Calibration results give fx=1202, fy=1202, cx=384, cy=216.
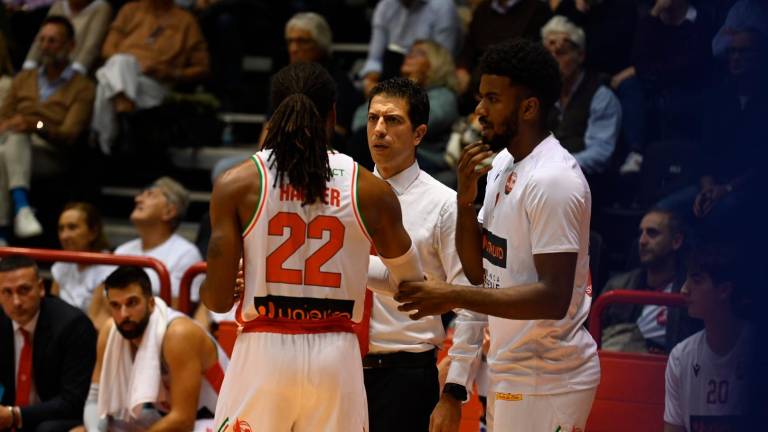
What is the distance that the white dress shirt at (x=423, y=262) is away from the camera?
4840 millimetres

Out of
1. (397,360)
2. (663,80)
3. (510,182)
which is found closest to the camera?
(510,182)

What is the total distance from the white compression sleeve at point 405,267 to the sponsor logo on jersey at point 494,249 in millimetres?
296

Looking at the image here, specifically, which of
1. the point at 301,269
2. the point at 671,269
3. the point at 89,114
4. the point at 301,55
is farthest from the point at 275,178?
the point at 89,114

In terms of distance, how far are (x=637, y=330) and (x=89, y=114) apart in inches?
200

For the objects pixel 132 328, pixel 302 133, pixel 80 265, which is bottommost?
pixel 132 328

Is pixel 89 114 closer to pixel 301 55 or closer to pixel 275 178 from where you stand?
pixel 301 55

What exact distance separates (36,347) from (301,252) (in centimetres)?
337

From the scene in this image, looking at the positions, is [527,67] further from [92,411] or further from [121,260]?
[92,411]

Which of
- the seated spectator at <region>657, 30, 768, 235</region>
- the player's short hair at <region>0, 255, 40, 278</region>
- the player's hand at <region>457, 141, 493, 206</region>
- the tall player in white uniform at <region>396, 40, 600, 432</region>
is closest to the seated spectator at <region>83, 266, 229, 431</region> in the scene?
the player's short hair at <region>0, 255, 40, 278</region>

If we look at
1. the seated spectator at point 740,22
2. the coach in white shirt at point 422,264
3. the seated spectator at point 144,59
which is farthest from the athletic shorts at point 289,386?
the seated spectator at point 144,59

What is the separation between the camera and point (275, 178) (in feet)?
13.2

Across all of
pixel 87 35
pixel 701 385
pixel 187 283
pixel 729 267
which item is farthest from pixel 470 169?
pixel 87 35

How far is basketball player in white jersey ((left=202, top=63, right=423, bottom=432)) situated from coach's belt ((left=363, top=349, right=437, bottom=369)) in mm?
687

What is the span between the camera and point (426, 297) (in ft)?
13.3
